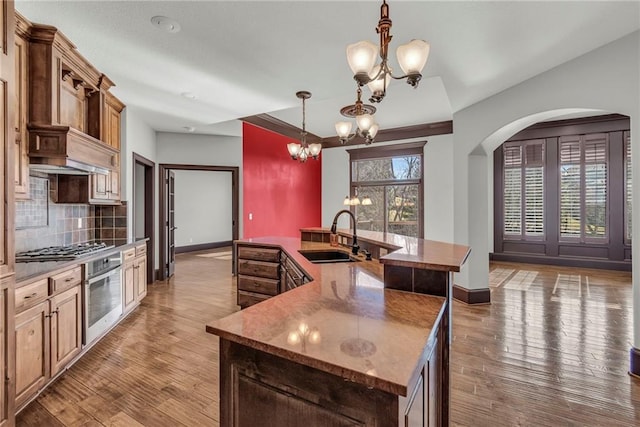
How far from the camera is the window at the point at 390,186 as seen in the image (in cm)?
724

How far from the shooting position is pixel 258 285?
3.73 metres

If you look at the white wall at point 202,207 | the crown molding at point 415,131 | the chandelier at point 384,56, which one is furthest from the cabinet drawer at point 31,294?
the white wall at point 202,207

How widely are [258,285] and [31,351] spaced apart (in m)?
2.03

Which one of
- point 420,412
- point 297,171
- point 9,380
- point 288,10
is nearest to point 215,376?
point 9,380

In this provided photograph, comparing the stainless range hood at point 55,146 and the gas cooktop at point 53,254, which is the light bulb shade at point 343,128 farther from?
the gas cooktop at point 53,254

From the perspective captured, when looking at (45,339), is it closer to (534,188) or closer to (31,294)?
(31,294)

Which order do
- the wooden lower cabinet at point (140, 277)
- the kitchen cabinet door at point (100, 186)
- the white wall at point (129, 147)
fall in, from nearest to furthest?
the kitchen cabinet door at point (100, 186)
the wooden lower cabinet at point (140, 277)
the white wall at point (129, 147)

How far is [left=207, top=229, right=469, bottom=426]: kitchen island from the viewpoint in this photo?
86 centimetres

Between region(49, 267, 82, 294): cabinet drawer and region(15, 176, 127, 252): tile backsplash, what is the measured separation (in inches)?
24.8

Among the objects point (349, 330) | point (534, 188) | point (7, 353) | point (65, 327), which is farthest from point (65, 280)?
point (534, 188)

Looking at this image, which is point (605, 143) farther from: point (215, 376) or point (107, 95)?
point (107, 95)

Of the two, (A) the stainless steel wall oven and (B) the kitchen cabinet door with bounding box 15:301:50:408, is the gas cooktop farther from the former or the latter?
(B) the kitchen cabinet door with bounding box 15:301:50:408

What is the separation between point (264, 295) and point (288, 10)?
2.84 meters

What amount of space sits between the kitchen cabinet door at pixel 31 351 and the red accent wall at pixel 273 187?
381 cm
